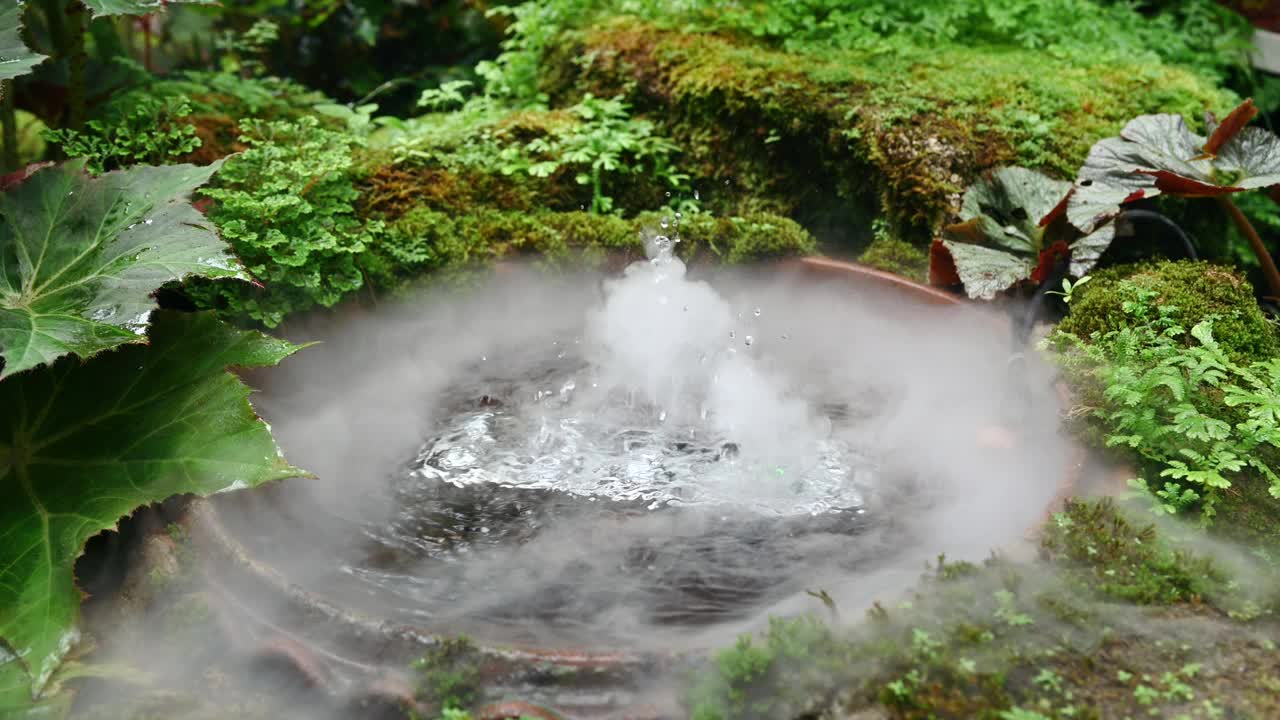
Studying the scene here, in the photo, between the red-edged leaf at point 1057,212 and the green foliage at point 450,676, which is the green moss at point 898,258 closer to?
the red-edged leaf at point 1057,212

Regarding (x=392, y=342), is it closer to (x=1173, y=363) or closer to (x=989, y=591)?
(x=989, y=591)

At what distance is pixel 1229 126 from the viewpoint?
10.3ft

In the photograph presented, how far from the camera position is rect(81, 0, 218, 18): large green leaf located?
2.76 meters

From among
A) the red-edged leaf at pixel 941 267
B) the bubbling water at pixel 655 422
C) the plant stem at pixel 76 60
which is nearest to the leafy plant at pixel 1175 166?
the red-edged leaf at pixel 941 267

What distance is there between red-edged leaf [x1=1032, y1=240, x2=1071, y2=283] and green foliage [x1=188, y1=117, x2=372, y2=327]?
2.20 meters

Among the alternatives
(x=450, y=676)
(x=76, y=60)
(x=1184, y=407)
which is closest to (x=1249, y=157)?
(x=1184, y=407)

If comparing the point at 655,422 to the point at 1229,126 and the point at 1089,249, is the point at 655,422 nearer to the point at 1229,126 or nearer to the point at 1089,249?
the point at 1089,249

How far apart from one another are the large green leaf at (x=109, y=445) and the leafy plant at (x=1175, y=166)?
256 cm

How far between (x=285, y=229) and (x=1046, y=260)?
2.49m

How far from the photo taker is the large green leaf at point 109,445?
2107 mm

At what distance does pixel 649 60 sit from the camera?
431 cm

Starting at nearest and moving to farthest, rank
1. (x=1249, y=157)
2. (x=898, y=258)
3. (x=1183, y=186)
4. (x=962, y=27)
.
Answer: (x=1183, y=186) → (x=1249, y=157) → (x=898, y=258) → (x=962, y=27)

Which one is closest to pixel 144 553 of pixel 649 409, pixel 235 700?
pixel 235 700

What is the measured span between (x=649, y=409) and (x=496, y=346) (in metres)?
0.66
